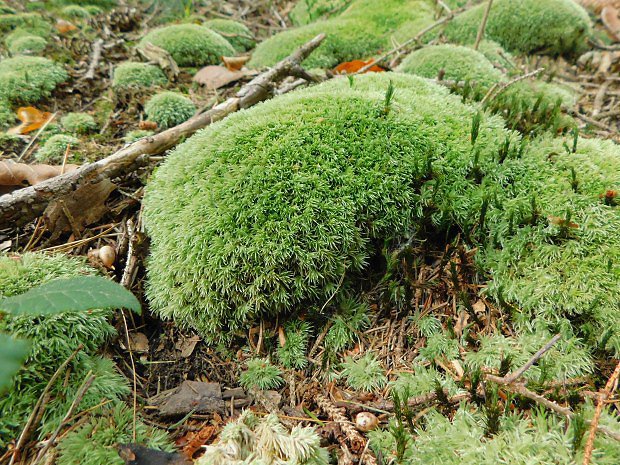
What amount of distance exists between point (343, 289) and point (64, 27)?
8.29 metres

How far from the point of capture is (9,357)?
1290 mm

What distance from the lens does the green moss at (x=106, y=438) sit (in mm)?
1839

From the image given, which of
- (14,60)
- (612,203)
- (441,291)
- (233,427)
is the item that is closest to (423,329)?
(441,291)

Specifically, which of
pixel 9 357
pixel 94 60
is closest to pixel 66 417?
pixel 9 357

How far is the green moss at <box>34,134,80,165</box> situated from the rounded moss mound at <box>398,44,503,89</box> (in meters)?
3.96

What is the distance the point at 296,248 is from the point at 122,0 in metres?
11.3

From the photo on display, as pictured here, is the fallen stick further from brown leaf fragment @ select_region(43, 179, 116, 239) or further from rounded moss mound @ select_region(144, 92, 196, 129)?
rounded moss mound @ select_region(144, 92, 196, 129)

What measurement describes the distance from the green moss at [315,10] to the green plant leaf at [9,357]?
29.9 ft

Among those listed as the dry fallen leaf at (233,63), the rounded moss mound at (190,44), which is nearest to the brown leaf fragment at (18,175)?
the dry fallen leaf at (233,63)

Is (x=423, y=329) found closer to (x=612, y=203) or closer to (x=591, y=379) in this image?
(x=591, y=379)

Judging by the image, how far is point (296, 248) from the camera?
8.27 feet

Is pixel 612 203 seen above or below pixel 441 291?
above

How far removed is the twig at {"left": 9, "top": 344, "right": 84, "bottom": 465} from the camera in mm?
1854

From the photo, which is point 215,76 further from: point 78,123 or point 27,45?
point 27,45
